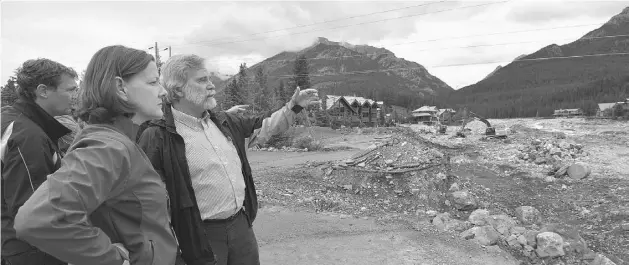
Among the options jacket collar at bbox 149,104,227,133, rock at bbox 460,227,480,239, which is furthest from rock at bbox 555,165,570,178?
jacket collar at bbox 149,104,227,133

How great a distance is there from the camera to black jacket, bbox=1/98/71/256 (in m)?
1.90

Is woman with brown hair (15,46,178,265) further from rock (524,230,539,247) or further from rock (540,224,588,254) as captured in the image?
rock (540,224,588,254)

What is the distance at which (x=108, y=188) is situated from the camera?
128 cm

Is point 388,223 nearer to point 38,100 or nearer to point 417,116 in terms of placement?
point 38,100

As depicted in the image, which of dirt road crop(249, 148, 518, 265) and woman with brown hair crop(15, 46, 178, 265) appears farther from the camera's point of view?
dirt road crop(249, 148, 518, 265)

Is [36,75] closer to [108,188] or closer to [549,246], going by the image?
[108,188]

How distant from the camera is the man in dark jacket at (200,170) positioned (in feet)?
7.35

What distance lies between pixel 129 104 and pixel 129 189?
34 centimetres

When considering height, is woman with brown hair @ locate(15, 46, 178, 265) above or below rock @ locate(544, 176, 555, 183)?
above

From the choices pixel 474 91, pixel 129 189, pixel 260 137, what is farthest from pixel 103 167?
pixel 474 91

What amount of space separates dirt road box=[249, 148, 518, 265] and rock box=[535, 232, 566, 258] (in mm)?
708

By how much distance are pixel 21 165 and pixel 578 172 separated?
53.1ft

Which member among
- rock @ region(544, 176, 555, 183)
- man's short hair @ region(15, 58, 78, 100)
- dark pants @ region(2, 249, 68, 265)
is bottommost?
rock @ region(544, 176, 555, 183)

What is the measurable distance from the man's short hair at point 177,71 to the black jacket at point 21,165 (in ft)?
2.27
